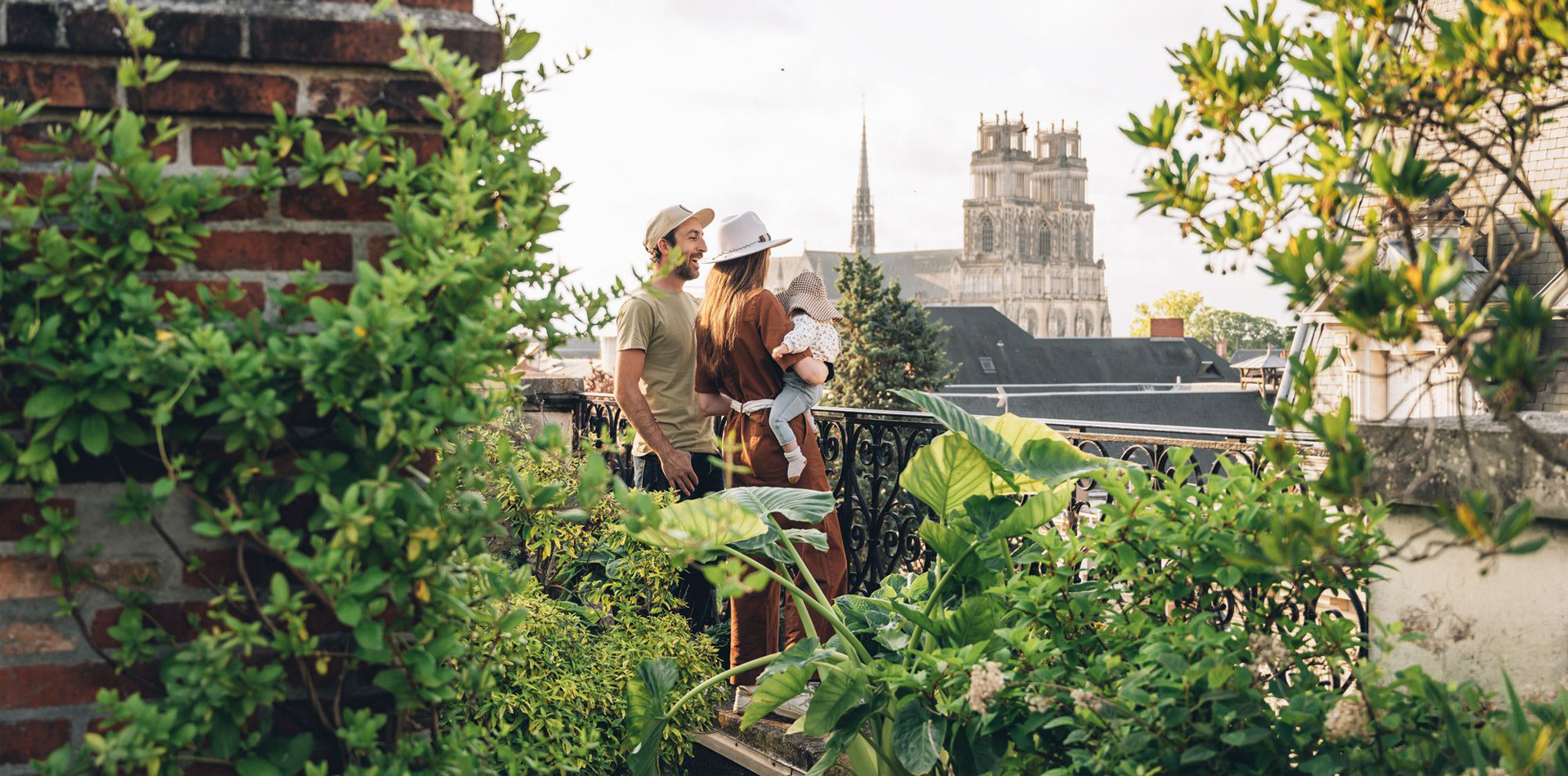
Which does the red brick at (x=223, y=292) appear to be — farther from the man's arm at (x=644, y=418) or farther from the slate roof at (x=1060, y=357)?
the slate roof at (x=1060, y=357)

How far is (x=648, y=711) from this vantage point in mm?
3656

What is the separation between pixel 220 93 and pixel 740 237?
2.84 meters

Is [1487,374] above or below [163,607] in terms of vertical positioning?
above

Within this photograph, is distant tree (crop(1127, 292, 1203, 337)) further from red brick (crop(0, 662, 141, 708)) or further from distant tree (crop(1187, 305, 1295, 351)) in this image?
red brick (crop(0, 662, 141, 708))

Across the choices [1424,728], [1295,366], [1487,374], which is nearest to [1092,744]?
[1424,728]

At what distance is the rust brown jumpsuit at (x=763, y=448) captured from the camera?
4.74 metres

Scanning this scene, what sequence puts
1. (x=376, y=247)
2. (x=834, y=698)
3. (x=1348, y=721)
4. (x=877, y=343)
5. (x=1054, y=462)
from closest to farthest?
1. (x=376, y=247)
2. (x=1348, y=721)
3. (x=834, y=698)
4. (x=1054, y=462)
5. (x=877, y=343)

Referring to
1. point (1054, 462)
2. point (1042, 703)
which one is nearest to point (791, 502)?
point (1054, 462)

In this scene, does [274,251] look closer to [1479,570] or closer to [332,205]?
[332,205]

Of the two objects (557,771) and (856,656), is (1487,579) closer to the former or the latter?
(856,656)

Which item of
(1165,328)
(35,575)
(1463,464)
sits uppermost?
(1165,328)

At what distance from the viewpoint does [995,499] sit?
123 inches

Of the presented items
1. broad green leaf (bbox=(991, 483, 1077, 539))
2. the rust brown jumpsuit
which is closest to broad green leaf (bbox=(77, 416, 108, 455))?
broad green leaf (bbox=(991, 483, 1077, 539))

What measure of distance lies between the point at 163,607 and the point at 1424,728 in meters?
2.22
